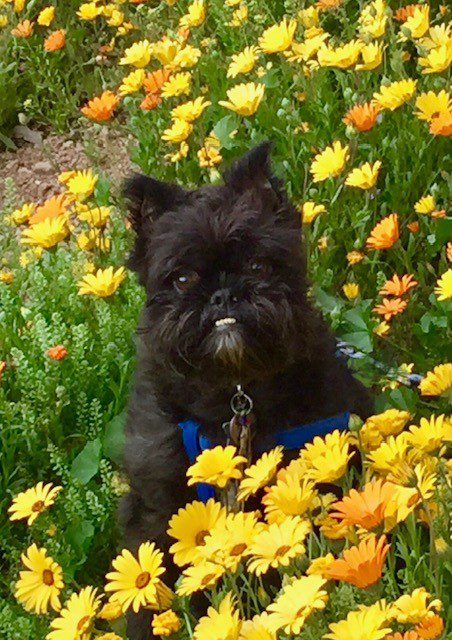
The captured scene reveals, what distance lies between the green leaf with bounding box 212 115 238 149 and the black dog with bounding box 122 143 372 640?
1.73 m

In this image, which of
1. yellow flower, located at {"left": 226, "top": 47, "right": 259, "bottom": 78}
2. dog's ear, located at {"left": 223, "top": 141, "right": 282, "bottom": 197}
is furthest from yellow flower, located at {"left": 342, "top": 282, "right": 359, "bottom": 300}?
yellow flower, located at {"left": 226, "top": 47, "right": 259, "bottom": 78}

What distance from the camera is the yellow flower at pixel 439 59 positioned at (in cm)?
412

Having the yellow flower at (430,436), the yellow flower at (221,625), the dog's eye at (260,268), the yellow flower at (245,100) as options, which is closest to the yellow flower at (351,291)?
the yellow flower at (245,100)

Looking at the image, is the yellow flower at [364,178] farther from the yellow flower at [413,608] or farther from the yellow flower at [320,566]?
the yellow flower at [413,608]

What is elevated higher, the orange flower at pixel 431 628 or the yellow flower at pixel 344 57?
the orange flower at pixel 431 628

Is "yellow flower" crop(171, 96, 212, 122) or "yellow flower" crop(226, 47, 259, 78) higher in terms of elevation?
"yellow flower" crop(171, 96, 212, 122)

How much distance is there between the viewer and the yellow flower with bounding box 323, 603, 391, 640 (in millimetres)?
1703

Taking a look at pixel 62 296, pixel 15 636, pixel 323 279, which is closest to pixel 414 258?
pixel 323 279

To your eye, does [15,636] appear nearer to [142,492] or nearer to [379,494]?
[142,492]

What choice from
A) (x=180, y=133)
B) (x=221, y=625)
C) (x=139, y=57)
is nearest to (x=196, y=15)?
(x=139, y=57)

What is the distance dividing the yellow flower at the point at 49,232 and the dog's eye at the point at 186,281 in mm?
941

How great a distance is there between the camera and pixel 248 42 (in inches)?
227

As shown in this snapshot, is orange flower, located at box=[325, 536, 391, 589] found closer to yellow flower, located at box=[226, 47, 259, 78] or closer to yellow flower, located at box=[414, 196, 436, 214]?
yellow flower, located at box=[414, 196, 436, 214]

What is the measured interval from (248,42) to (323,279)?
6.27 ft
